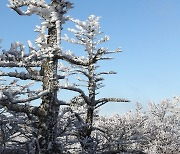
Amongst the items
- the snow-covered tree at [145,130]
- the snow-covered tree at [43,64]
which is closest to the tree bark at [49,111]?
the snow-covered tree at [43,64]

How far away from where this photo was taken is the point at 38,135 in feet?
19.7

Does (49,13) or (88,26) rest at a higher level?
(88,26)

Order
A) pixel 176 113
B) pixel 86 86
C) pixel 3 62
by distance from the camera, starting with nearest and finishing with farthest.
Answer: pixel 3 62 < pixel 86 86 < pixel 176 113

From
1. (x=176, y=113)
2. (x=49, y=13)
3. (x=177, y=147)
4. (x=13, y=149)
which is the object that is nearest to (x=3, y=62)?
(x=49, y=13)

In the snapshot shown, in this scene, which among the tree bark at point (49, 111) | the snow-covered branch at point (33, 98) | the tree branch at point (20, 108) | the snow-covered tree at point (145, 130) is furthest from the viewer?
the snow-covered tree at point (145, 130)

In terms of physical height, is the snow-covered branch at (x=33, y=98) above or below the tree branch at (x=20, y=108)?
above

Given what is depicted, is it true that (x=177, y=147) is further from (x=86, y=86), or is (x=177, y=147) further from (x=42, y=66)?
(x=42, y=66)

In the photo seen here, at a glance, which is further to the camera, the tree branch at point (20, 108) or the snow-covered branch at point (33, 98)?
the tree branch at point (20, 108)

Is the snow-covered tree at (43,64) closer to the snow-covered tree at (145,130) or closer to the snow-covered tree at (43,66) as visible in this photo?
the snow-covered tree at (43,66)

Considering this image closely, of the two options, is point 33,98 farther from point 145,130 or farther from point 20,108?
point 145,130

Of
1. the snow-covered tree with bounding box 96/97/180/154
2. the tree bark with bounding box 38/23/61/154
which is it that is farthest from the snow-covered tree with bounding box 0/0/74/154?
the snow-covered tree with bounding box 96/97/180/154

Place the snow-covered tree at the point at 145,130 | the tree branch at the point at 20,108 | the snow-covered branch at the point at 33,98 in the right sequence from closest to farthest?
the snow-covered branch at the point at 33,98 → the tree branch at the point at 20,108 → the snow-covered tree at the point at 145,130

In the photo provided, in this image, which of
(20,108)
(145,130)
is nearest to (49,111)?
(20,108)

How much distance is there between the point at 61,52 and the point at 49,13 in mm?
968
